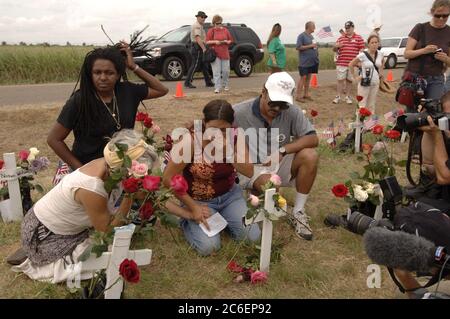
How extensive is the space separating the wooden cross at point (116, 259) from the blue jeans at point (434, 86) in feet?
12.5

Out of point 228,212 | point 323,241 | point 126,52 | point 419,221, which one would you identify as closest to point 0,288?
point 228,212

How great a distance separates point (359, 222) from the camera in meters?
3.00

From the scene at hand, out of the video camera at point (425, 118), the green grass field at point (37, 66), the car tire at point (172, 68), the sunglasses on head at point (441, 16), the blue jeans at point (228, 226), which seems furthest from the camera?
the green grass field at point (37, 66)

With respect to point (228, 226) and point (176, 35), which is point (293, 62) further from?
point (228, 226)

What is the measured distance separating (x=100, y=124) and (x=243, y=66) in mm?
10855

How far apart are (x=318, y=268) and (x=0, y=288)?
1905 millimetres

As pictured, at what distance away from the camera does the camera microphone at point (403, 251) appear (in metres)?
1.65

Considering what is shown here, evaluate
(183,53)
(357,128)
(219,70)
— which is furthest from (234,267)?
(183,53)

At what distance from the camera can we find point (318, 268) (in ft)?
9.27

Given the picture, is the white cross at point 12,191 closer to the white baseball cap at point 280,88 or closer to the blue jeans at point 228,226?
the blue jeans at point 228,226

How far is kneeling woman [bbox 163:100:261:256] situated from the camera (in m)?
2.90

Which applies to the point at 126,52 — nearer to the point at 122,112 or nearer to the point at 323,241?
the point at 122,112

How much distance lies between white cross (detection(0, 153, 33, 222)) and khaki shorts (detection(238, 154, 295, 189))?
1684mm

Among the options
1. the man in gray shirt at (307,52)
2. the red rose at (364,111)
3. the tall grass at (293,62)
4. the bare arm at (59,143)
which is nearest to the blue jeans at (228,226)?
the bare arm at (59,143)
